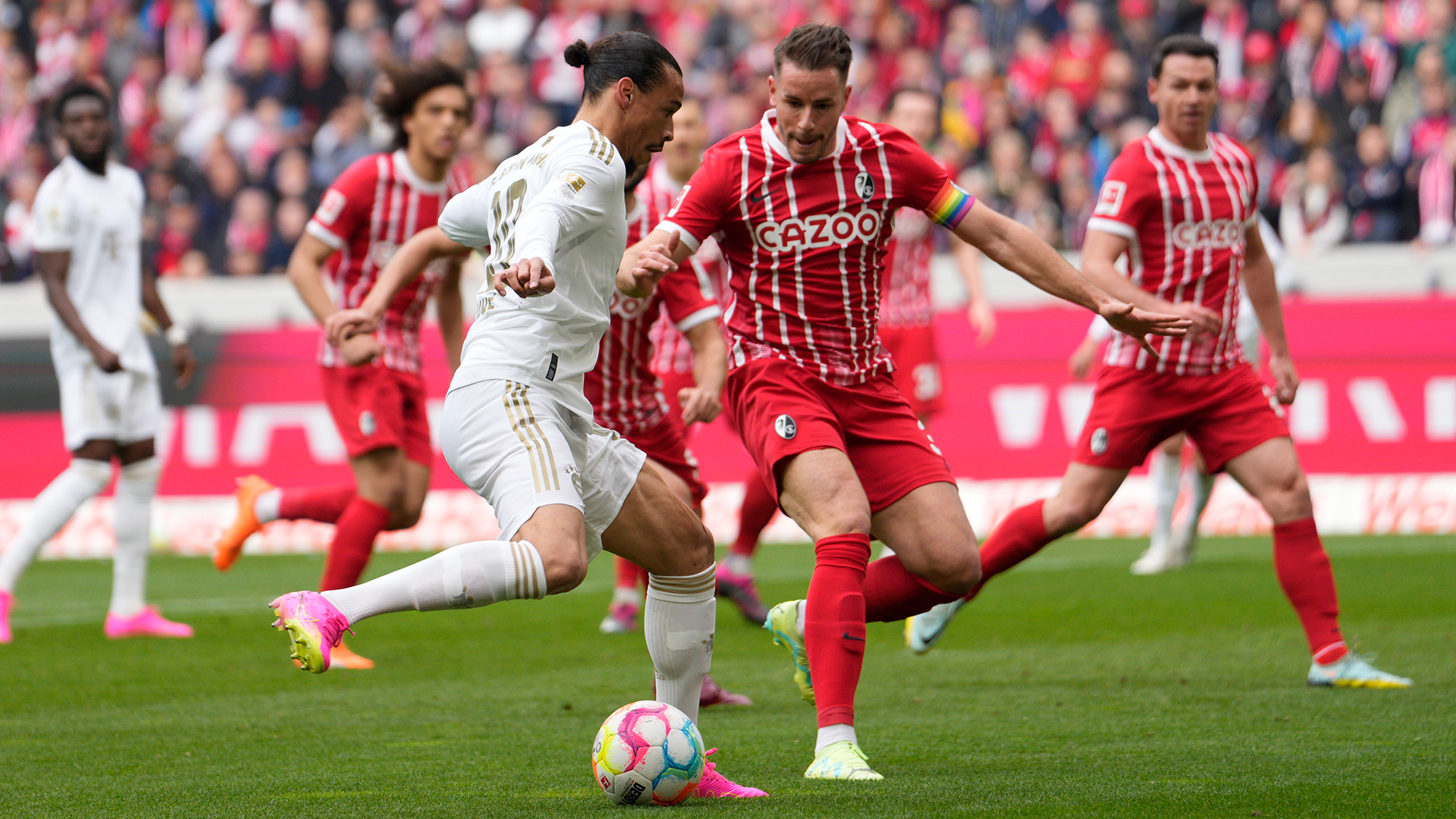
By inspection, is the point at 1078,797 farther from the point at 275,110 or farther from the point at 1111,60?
the point at 275,110

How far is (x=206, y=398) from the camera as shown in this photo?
40.1ft

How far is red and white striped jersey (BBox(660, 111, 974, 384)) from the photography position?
15.3 ft

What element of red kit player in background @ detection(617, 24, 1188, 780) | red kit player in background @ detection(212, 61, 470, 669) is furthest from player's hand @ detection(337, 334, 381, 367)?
red kit player in background @ detection(617, 24, 1188, 780)

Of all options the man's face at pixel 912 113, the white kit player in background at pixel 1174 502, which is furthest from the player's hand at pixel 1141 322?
the white kit player in background at pixel 1174 502

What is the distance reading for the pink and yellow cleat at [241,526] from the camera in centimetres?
781

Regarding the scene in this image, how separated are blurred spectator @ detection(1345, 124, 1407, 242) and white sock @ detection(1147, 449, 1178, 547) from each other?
4.84m

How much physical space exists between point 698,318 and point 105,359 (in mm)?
3240

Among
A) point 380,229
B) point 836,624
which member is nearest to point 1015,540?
point 836,624

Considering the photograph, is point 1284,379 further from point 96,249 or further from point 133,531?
point 96,249

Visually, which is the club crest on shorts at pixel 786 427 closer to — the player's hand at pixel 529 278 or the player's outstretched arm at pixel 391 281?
the player's hand at pixel 529 278

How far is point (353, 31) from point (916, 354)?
36.4 feet

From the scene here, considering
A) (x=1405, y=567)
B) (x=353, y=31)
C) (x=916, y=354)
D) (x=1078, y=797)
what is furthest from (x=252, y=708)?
(x=353, y=31)

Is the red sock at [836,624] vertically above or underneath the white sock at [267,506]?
above

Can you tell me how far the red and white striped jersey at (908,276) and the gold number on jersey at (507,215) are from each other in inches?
199
